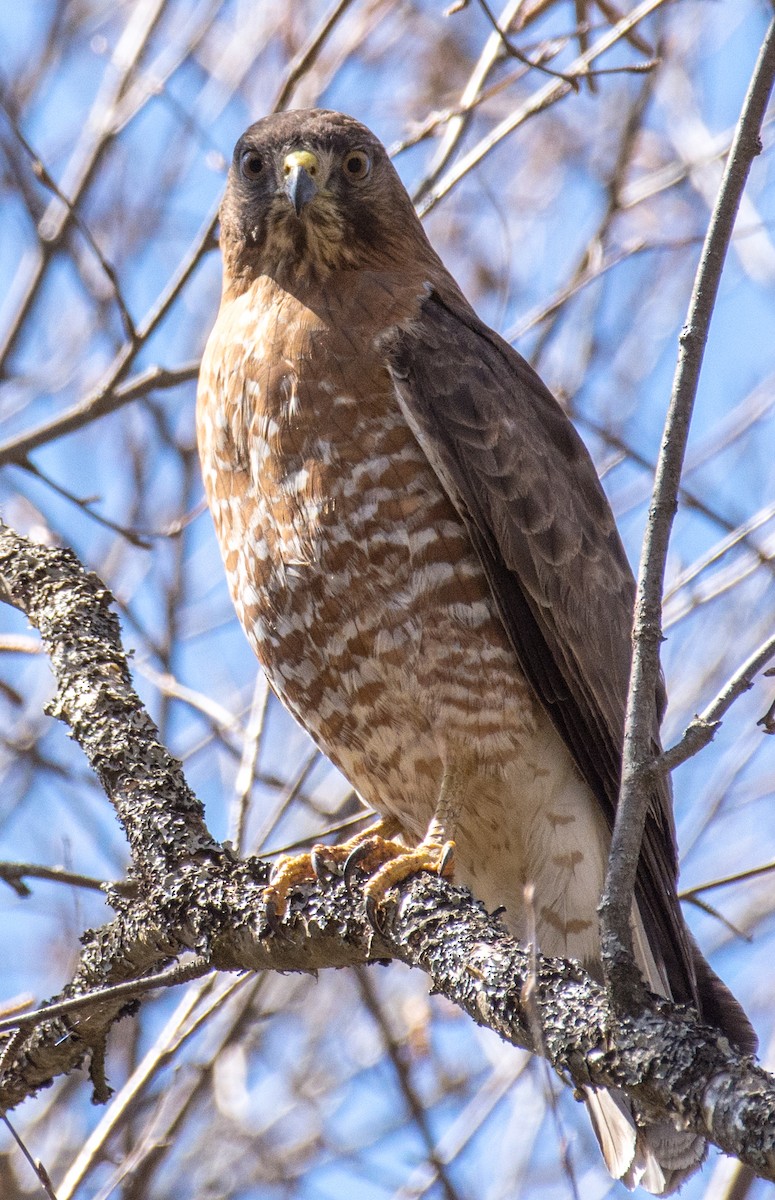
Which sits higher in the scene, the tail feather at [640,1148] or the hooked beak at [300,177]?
the hooked beak at [300,177]

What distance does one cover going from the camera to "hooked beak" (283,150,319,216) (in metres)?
3.96

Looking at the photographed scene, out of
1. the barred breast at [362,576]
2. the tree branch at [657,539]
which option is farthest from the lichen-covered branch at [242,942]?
the barred breast at [362,576]

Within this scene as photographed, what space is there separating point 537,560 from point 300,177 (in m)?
1.32

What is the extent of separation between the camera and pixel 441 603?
3506mm

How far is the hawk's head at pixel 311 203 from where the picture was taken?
4.04 meters

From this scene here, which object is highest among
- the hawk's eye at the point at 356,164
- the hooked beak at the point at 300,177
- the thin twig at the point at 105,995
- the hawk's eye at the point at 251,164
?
the hawk's eye at the point at 251,164

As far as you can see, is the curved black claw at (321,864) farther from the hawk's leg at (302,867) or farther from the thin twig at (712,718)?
the thin twig at (712,718)

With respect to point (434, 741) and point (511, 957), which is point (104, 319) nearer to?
point (434, 741)

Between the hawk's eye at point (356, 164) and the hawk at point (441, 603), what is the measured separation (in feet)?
0.83

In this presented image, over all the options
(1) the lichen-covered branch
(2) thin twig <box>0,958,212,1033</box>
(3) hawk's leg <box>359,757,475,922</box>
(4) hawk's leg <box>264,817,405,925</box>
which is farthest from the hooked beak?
(2) thin twig <box>0,958,212,1033</box>

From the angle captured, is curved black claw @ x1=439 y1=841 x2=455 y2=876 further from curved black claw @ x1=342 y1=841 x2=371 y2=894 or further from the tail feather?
the tail feather

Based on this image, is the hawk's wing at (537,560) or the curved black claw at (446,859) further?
the hawk's wing at (537,560)

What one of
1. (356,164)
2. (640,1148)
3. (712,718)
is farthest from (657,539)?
(356,164)

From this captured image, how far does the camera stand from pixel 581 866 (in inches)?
146
